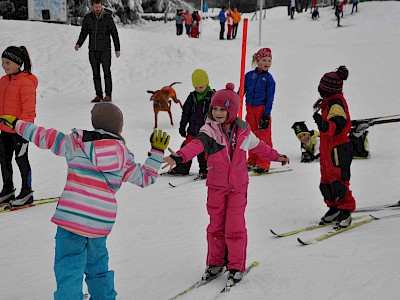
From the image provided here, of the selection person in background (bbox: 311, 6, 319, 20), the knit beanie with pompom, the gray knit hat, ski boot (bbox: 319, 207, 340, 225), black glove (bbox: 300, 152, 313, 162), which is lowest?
black glove (bbox: 300, 152, 313, 162)

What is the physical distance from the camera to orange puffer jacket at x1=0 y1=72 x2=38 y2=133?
17.8ft

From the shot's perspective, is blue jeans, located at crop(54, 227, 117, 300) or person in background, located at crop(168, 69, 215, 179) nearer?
blue jeans, located at crop(54, 227, 117, 300)

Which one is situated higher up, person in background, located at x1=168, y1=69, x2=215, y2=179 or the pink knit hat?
the pink knit hat

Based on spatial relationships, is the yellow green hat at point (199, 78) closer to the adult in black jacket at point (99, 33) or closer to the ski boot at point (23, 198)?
the ski boot at point (23, 198)

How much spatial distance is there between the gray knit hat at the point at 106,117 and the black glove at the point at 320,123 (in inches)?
82.0

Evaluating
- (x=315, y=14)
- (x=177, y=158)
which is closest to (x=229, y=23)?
(x=315, y=14)

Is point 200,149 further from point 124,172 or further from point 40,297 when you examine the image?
point 40,297

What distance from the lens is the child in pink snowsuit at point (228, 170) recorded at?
150 inches

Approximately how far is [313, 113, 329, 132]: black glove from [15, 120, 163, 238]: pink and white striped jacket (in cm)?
210

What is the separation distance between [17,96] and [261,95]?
3.22 metres

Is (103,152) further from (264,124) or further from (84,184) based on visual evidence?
(264,124)

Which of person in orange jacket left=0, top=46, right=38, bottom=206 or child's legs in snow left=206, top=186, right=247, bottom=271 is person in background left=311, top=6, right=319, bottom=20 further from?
child's legs in snow left=206, top=186, right=247, bottom=271

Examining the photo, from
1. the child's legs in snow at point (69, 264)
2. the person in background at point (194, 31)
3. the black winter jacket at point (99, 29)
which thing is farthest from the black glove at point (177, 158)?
the person in background at point (194, 31)

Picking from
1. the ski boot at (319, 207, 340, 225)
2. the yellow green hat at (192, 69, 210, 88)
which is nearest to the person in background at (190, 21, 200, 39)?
the yellow green hat at (192, 69, 210, 88)
